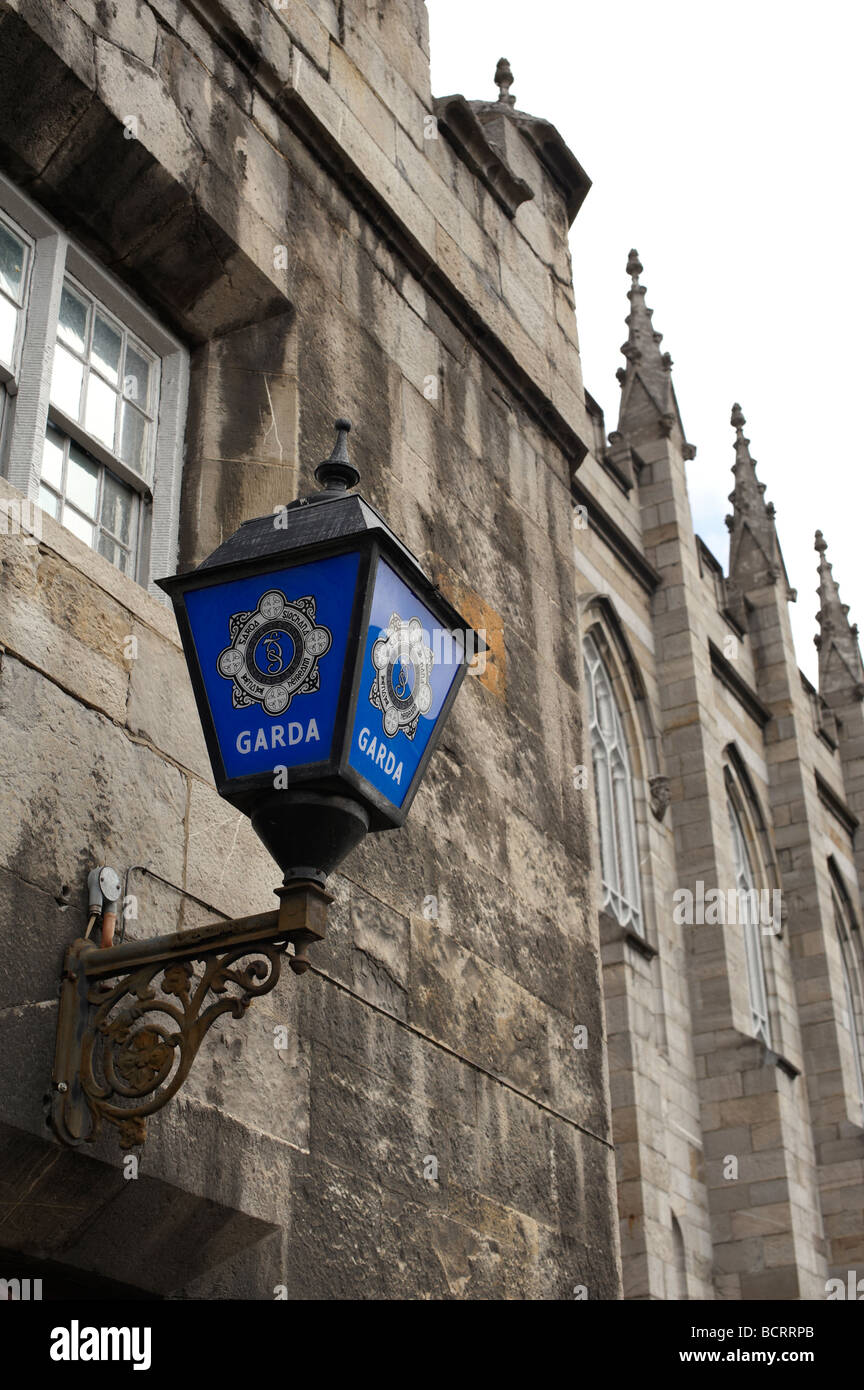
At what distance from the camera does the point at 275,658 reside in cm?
357

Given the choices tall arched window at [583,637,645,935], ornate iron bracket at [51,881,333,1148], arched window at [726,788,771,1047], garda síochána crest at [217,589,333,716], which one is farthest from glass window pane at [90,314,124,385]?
arched window at [726,788,771,1047]

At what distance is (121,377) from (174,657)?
94 cm

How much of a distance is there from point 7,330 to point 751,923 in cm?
1523

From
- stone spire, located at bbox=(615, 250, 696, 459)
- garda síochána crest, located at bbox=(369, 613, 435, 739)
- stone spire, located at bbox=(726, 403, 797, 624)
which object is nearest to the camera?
garda síochána crest, located at bbox=(369, 613, 435, 739)

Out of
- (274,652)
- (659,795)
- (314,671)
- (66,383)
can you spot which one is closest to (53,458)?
(66,383)

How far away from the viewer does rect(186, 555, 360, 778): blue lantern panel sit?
11.4ft

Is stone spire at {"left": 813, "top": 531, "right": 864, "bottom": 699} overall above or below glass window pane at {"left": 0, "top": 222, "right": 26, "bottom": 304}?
above

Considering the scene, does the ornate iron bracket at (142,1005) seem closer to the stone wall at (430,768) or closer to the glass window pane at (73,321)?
the stone wall at (430,768)

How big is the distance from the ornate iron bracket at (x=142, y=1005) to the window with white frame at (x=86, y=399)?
4.31ft

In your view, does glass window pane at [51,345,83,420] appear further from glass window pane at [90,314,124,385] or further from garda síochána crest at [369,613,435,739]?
garda síochána crest at [369,613,435,739]

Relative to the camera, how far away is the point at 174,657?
4.43m

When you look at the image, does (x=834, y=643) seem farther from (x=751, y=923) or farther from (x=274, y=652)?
(x=274, y=652)

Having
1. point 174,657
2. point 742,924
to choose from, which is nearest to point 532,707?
point 174,657

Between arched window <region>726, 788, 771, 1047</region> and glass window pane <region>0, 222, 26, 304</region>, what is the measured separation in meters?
14.0
